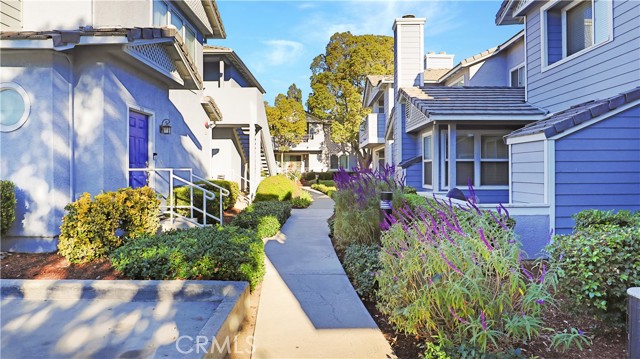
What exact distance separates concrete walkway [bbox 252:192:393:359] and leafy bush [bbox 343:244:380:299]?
13 centimetres

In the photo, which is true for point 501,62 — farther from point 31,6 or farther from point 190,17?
point 31,6

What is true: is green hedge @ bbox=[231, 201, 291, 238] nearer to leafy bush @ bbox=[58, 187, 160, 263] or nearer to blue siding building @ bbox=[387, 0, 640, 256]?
leafy bush @ bbox=[58, 187, 160, 263]

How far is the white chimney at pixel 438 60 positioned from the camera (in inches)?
834

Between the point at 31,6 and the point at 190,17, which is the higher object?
the point at 190,17

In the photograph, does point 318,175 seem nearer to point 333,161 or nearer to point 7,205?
point 333,161

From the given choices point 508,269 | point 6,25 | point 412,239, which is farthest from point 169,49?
point 508,269

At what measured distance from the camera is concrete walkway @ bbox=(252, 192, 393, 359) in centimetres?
332

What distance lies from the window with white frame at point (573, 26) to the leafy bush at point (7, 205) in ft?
35.2

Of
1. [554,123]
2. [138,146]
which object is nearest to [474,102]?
[554,123]

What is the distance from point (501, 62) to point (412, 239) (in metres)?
12.9

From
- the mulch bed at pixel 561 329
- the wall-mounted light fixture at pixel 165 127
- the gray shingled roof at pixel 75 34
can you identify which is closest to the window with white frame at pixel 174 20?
the wall-mounted light fixture at pixel 165 127

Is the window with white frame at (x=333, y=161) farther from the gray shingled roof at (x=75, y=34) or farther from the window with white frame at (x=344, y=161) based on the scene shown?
the gray shingled roof at (x=75, y=34)

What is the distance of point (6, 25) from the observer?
22.1 ft
